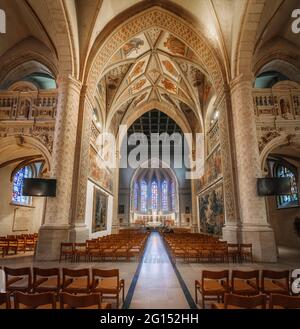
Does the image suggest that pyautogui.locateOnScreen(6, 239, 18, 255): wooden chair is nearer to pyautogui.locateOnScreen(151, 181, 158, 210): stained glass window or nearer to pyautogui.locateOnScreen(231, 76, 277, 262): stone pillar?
pyautogui.locateOnScreen(231, 76, 277, 262): stone pillar

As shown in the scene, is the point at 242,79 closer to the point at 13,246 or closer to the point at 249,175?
the point at 249,175

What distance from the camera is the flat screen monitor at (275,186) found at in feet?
26.7

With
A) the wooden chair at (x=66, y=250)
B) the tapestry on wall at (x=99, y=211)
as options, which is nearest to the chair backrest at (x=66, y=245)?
the wooden chair at (x=66, y=250)

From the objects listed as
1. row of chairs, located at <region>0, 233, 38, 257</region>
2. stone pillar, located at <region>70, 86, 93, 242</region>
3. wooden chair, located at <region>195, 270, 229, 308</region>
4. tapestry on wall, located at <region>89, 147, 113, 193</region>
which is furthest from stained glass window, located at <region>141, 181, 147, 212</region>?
wooden chair, located at <region>195, 270, 229, 308</region>

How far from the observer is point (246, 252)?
8.08m

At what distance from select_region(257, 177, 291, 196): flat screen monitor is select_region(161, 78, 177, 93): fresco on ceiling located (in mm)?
12835

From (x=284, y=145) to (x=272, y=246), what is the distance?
478cm

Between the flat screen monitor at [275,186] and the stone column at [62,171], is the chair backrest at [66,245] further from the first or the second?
the flat screen monitor at [275,186]

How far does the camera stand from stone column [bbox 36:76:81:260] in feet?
27.5

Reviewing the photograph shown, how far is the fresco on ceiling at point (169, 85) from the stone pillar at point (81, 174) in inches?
369

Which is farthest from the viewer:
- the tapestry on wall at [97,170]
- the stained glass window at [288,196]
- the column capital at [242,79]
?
the tapestry on wall at [97,170]

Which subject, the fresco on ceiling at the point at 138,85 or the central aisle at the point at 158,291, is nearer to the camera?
the central aisle at the point at 158,291

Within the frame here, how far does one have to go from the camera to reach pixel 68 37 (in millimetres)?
9992

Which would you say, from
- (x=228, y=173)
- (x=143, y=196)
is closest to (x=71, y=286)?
(x=228, y=173)
